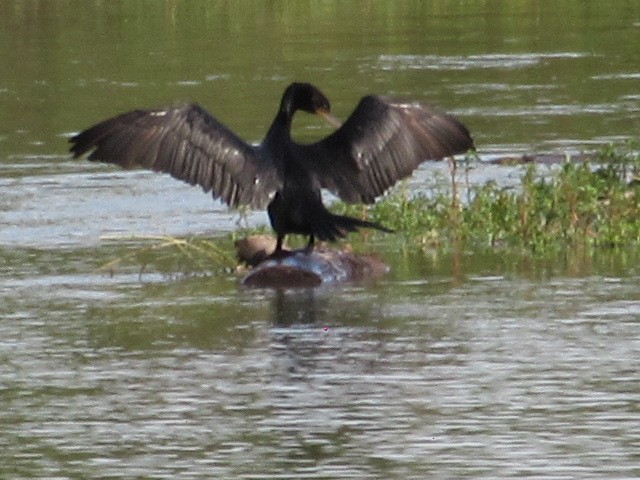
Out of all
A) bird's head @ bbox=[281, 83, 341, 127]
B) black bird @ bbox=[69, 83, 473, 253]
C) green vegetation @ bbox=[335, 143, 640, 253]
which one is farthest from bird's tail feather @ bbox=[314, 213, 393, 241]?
green vegetation @ bbox=[335, 143, 640, 253]

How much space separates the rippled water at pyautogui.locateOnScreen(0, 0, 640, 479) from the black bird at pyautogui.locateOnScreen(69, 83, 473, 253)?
523 millimetres

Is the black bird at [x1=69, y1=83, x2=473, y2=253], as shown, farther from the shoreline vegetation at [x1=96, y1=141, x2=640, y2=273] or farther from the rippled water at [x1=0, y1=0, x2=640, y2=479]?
the shoreline vegetation at [x1=96, y1=141, x2=640, y2=273]

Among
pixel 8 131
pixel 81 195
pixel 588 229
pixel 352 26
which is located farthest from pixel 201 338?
pixel 352 26

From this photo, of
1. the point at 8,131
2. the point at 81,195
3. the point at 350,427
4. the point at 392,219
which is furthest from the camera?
the point at 8,131

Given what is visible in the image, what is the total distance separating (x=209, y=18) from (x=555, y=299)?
1935cm

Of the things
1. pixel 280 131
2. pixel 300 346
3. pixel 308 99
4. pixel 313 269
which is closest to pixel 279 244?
pixel 313 269

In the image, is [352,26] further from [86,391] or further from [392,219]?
[86,391]

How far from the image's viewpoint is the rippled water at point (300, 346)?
8.34 meters

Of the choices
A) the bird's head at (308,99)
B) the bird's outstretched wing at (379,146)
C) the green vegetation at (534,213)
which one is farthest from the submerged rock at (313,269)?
the green vegetation at (534,213)

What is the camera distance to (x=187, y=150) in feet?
39.0

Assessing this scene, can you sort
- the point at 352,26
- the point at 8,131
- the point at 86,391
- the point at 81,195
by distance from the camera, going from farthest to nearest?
the point at 352,26 < the point at 8,131 < the point at 81,195 < the point at 86,391

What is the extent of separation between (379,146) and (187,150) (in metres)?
1.11

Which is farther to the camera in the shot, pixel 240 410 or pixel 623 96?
pixel 623 96

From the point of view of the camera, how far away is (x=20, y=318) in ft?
37.1
